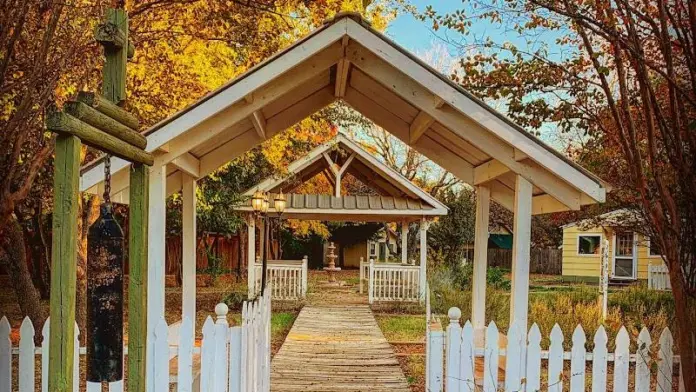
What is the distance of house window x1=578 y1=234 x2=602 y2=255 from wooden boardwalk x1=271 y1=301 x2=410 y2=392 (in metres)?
20.0

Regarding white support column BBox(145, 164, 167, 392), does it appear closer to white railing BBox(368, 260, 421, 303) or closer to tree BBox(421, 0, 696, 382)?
tree BBox(421, 0, 696, 382)

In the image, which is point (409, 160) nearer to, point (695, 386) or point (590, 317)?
point (590, 317)

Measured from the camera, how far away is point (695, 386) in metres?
4.03

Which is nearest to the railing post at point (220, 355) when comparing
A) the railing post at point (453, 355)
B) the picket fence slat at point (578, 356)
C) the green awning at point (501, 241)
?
the railing post at point (453, 355)

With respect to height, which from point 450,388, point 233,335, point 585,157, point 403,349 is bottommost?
point 403,349

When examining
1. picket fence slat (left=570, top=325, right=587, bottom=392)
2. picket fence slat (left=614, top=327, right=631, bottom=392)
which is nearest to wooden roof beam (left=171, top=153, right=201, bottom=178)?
picket fence slat (left=570, top=325, right=587, bottom=392)

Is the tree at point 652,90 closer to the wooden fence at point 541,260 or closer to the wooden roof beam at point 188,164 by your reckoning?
the wooden roof beam at point 188,164

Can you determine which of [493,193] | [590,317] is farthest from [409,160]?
[493,193]

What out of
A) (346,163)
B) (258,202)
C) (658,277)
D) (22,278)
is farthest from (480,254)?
(658,277)

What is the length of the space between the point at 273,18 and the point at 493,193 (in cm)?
464

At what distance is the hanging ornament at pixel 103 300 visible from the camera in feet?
9.23

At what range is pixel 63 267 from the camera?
249 cm

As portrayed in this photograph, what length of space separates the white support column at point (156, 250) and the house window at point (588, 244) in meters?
29.5

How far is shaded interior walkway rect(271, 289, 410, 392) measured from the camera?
809cm
